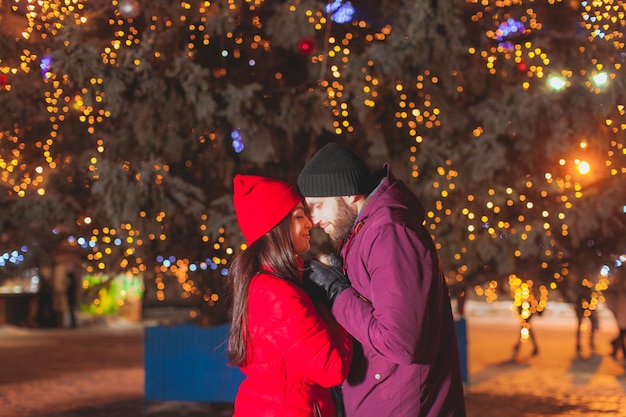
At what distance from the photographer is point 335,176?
2.89 metres

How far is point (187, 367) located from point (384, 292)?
5871mm

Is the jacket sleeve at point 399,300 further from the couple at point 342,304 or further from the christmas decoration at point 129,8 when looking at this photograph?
the christmas decoration at point 129,8

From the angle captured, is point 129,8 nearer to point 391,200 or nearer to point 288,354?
point 391,200

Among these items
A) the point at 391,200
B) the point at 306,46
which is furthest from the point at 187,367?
the point at 391,200

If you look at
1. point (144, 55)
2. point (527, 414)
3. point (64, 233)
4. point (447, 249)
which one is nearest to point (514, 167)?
point (447, 249)

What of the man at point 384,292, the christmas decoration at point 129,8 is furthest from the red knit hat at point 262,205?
the christmas decoration at point 129,8

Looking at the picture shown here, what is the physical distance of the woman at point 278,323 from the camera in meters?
2.62

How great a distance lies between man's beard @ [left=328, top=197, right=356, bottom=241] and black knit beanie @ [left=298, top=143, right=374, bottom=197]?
52mm

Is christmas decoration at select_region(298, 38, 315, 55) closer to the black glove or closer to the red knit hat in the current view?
the red knit hat

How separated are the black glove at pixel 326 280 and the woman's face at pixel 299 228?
14 cm

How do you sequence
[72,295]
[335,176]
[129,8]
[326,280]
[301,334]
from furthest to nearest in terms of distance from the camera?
1. [72,295]
2. [129,8]
3. [335,176]
4. [326,280]
5. [301,334]

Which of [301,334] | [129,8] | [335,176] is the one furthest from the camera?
[129,8]

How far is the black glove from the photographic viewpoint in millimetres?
2725

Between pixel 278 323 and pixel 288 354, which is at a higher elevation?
pixel 278 323
